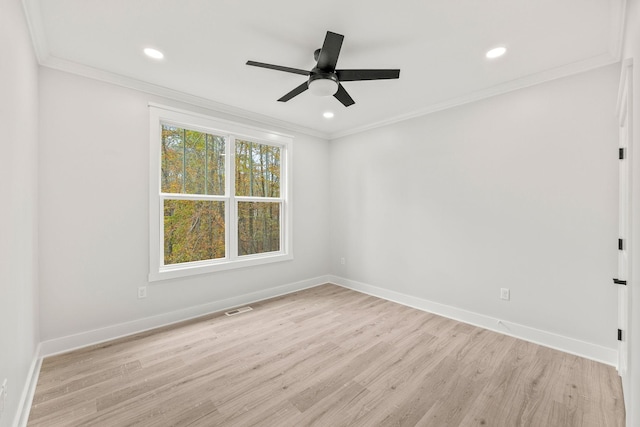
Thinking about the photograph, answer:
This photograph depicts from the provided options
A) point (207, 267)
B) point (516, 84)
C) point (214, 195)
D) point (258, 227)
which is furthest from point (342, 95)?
point (207, 267)

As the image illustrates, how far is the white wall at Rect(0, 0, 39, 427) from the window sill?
1.03 metres

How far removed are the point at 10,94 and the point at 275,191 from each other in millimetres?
2990

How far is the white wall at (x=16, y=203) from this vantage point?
55.4 inches

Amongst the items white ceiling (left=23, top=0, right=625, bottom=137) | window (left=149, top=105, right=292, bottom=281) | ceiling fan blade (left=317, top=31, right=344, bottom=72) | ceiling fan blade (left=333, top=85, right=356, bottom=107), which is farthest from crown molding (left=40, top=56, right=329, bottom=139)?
ceiling fan blade (left=317, top=31, right=344, bottom=72)

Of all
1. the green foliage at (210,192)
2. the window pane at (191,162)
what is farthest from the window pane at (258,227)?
the window pane at (191,162)

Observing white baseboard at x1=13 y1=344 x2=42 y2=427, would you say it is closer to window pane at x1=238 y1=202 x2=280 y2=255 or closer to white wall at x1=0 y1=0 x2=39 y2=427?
white wall at x1=0 y1=0 x2=39 y2=427

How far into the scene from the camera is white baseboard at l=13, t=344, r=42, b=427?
1.66 m

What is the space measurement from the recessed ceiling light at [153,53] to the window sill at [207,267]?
216 cm

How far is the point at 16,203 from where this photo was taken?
5.51 ft

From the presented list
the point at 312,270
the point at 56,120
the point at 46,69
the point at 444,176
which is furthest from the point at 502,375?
the point at 46,69

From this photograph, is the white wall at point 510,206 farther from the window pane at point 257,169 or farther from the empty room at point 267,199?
the window pane at point 257,169

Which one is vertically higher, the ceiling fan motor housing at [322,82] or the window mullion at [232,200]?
the ceiling fan motor housing at [322,82]

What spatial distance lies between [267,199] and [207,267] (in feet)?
4.26

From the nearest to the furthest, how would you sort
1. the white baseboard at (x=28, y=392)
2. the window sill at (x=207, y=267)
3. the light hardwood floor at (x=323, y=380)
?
the white baseboard at (x=28, y=392) < the light hardwood floor at (x=323, y=380) < the window sill at (x=207, y=267)
